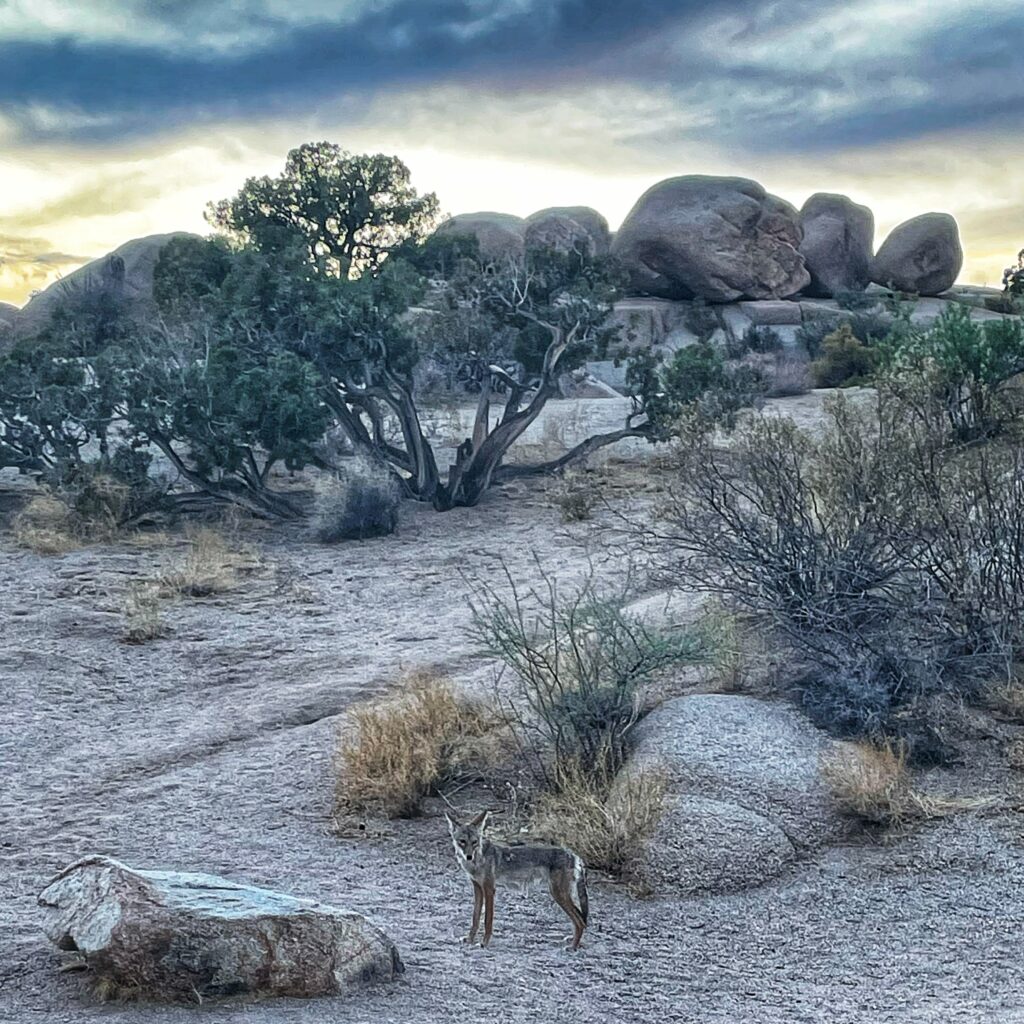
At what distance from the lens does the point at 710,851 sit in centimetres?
719

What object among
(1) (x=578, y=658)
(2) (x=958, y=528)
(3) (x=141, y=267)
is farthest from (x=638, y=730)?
(3) (x=141, y=267)

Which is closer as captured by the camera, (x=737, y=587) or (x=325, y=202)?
(x=737, y=587)

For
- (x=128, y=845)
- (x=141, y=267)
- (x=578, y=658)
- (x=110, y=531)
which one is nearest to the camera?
(x=128, y=845)

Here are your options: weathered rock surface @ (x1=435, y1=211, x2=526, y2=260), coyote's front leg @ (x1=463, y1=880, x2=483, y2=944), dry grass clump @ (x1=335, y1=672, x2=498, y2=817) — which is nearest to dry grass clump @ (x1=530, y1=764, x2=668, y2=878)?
dry grass clump @ (x1=335, y1=672, x2=498, y2=817)

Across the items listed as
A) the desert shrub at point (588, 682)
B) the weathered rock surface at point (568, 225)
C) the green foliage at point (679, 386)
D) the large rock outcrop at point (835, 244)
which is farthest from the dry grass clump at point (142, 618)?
the large rock outcrop at point (835, 244)

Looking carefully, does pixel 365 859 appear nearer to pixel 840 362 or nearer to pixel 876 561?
pixel 876 561

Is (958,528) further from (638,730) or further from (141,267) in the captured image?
(141,267)

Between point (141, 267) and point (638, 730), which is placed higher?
point (141, 267)

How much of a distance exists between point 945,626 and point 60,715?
695cm

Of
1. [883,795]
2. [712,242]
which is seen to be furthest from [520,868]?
[712,242]

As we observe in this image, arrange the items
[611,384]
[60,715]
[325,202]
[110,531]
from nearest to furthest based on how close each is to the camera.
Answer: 1. [60,715]
2. [110,531]
3. [325,202]
4. [611,384]

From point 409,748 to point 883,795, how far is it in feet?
9.58

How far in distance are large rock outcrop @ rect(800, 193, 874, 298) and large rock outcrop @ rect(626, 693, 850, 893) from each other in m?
39.3

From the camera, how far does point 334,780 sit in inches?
347
